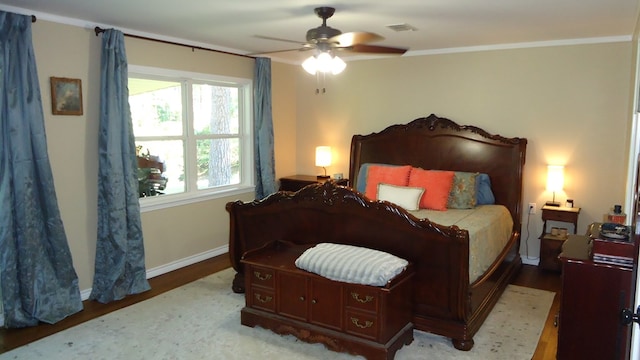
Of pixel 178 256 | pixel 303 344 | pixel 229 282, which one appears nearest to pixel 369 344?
pixel 303 344

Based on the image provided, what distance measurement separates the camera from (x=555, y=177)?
182 inches

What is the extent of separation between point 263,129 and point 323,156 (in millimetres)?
833

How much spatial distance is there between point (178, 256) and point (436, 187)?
2714 millimetres

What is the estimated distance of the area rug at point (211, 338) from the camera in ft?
10.2

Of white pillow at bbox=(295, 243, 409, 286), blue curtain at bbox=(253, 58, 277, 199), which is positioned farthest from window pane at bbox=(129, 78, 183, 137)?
white pillow at bbox=(295, 243, 409, 286)

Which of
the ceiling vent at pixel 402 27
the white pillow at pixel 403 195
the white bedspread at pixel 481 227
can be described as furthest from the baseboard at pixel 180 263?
the ceiling vent at pixel 402 27

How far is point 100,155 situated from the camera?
3.96 m

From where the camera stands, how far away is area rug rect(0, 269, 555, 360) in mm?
3102

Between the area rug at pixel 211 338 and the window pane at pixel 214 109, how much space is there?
80.3 inches

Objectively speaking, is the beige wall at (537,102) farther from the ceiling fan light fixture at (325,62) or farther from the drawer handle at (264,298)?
the drawer handle at (264,298)

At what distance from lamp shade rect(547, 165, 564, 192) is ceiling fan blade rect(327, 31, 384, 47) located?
255cm

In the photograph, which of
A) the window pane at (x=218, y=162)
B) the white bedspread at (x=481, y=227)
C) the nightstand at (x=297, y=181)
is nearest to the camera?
the white bedspread at (x=481, y=227)

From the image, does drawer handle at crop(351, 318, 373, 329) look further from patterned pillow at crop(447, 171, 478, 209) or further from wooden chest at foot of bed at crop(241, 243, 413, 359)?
patterned pillow at crop(447, 171, 478, 209)

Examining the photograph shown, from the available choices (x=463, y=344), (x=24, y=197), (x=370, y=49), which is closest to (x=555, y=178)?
(x=463, y=344)
